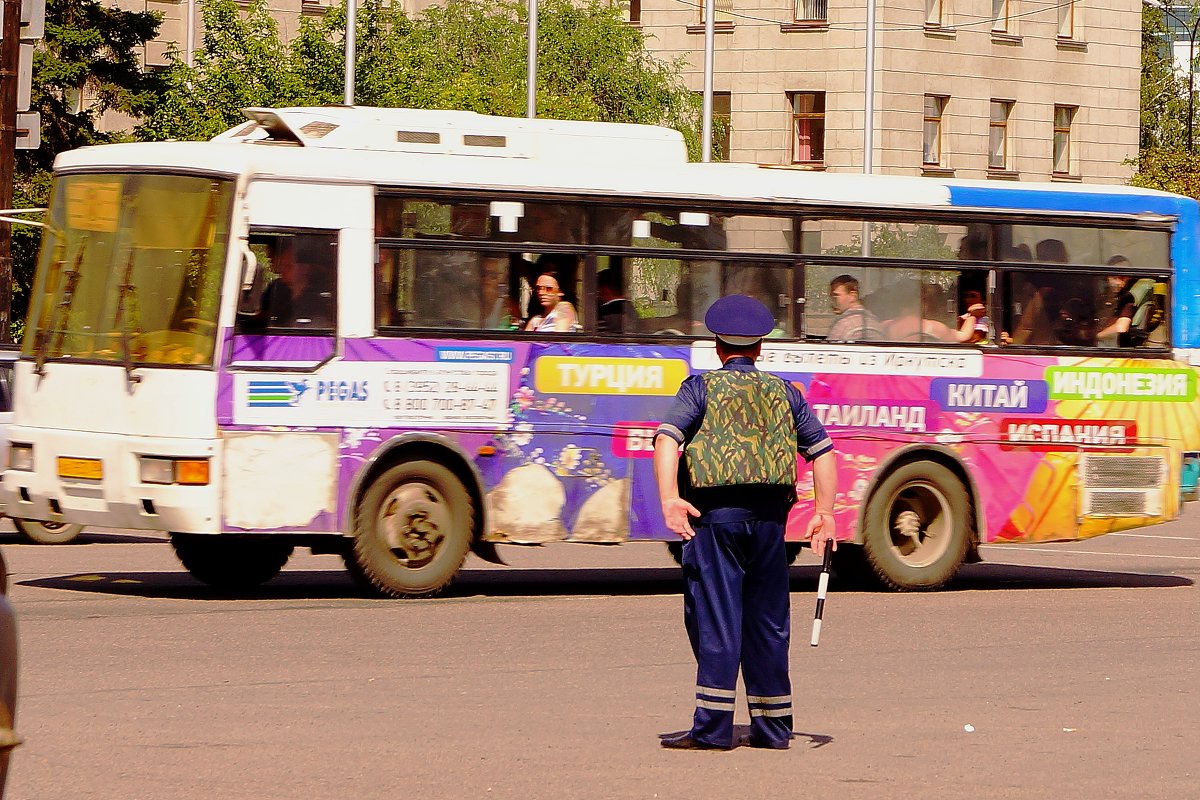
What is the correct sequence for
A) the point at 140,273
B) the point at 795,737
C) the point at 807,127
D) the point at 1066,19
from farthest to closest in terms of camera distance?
the point at 1066,19 < the point at 807,127 < the point at 140,273 < the point at 795,737

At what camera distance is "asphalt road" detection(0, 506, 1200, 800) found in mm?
8031

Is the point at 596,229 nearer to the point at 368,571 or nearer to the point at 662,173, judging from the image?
the point at 662,173

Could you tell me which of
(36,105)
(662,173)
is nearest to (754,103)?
(36,105)

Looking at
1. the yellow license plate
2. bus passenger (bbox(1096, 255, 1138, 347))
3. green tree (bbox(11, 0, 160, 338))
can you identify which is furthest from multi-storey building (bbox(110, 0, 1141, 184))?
the yellow license plate

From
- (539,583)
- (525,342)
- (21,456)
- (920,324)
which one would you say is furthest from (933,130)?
(21,456)

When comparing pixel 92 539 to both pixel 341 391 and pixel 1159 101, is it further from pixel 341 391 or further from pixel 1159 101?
pixel 1159 101

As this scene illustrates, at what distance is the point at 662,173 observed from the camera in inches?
606

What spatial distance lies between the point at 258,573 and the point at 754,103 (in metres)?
39.9

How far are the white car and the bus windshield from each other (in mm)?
5018

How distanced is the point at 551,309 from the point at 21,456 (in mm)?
3623

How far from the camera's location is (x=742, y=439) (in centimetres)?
856

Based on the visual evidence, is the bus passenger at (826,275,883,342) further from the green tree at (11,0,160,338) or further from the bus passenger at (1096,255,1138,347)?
the green tree at (11,0,160,338)

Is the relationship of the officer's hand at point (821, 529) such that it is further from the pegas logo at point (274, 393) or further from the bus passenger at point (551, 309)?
the bus passenger at point (551, 309)

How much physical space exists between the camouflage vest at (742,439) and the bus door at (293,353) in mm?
5774
